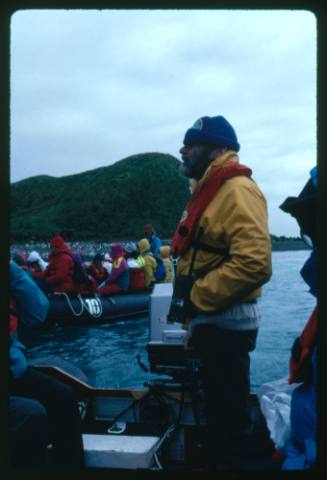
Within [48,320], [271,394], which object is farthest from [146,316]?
[271,394]

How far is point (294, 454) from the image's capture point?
6.84 ft

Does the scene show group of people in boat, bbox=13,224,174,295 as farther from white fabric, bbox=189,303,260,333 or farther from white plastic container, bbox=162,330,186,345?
white fabric, bbox=189,303,260,333

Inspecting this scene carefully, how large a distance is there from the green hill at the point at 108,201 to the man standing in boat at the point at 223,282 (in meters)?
106

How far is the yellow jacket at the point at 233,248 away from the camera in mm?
2346

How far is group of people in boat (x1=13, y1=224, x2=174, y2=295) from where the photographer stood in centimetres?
1150

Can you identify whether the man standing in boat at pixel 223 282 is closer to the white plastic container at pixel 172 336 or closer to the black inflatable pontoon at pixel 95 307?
the white plastic container at pixel 172 336

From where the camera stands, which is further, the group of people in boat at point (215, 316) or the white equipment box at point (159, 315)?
the white equipment box at point (159, 315)

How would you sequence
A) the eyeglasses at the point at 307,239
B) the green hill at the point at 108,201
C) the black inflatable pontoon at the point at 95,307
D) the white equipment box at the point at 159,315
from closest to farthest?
the eyeglasses at the point at 307,239 → the white equipment box at the point at 159,315 → the black inflatable pontoon at the point at 95,307 → the green hill at the point at 108,201

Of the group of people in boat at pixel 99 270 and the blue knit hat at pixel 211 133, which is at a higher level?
the blue knit hat at pixel 211 133

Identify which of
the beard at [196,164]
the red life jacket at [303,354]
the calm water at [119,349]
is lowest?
the calm water at [119,349]

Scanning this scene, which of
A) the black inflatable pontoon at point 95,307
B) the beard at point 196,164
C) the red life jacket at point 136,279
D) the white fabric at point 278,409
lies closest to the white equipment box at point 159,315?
the white fabric at point 278,409

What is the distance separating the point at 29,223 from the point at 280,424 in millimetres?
133434

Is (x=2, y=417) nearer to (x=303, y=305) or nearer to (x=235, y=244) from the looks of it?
(x=235, y=244)

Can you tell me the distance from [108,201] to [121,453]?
5331 inches
